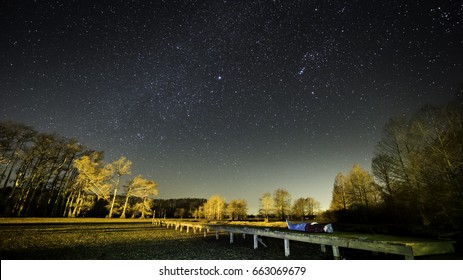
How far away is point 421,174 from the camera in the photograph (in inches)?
488

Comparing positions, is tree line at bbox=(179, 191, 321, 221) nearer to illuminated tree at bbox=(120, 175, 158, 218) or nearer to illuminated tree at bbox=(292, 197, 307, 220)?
illuminated tree at bbox=(292, 197, 307, 220)

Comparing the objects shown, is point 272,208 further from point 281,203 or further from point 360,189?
point 360,189

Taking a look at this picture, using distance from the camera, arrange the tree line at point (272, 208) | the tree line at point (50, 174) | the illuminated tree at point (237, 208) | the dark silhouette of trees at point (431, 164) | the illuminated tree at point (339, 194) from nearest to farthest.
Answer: the dark silhouette of trees at point (431, 164)
the tree line at point (50, 174)
the illuminated tree at point (339, 194)
the tree line at point (272, 208)
the illuminated tree at point (237, 208)

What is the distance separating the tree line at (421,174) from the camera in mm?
10438

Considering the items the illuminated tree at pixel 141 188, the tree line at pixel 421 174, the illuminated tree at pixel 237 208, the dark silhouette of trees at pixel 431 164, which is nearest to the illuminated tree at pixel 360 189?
the tree line at pixel 421 174

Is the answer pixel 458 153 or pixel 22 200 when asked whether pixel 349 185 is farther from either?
pixel 22 200

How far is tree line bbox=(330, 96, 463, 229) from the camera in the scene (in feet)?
34.2

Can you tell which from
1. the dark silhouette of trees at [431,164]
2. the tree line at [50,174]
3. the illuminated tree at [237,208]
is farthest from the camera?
the illuminated tree at [237,208]

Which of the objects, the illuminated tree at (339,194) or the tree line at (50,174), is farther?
the illuminated tree at (339,194)

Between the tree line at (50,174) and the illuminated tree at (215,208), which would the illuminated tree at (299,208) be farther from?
the tree line at (50,174)

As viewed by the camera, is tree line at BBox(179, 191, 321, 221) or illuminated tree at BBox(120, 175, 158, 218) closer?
illuminated tree at BBox(120, 175, 158, 218)

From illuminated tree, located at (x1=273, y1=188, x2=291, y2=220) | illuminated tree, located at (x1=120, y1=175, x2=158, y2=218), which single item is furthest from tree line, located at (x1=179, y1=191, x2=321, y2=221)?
illuminated tree, located at (x1=120, y1=175, x2=158, y2=218)

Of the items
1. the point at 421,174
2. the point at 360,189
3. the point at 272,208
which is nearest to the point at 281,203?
the point at 272,208
